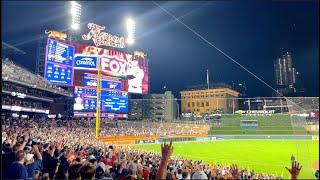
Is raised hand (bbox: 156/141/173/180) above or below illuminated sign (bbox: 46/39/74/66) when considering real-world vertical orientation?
below

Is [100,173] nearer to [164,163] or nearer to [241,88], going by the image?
[164,163]

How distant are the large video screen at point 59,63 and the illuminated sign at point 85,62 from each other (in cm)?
79

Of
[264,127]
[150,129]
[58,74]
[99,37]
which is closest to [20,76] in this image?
[58,74]

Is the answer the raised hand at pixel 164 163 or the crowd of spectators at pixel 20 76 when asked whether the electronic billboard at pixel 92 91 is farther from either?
the raised hand at pixel 164 163

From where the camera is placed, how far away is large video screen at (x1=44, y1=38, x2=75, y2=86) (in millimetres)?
33000

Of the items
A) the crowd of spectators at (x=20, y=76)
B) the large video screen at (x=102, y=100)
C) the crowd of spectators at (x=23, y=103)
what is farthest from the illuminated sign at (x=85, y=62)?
the crowd of spectators at (x=23, y=103)

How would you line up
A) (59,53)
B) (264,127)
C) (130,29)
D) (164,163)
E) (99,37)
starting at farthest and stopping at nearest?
(130,29), (264,127), (99,37), (59,53), (164,163)

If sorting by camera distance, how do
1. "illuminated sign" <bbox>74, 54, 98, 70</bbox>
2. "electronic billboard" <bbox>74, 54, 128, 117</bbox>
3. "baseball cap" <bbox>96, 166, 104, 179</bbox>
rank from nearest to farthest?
1. "baseball cap" <bbox>96, 166, 104, 179</bbox>
2. "electronic billboard" <bbox>74, 54, 128, 117</bbox>
3. "illuminated sign" <bbox>74, 54, 98, 70</bbox>

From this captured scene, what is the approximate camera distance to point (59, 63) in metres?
34.2

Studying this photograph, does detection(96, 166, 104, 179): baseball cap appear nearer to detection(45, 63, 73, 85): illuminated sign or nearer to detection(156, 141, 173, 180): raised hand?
detection(156, 141, 173, 180): raised hand

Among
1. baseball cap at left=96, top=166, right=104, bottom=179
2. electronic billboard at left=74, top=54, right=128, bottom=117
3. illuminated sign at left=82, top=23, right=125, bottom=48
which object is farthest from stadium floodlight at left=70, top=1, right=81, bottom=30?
baseball cap at left=96, top=166, right=104, bottom=179

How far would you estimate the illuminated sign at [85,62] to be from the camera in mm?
36625

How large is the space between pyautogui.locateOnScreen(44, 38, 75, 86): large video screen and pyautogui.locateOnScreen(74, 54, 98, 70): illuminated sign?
0.79 m

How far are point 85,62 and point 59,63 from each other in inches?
143
